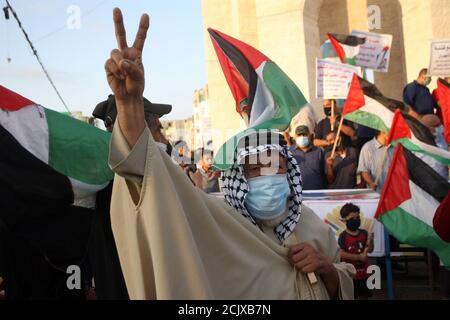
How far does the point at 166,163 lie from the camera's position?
5.92 feet

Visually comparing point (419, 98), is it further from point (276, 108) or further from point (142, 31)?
point (142, 31)

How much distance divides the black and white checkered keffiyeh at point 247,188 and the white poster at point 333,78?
4749 mm

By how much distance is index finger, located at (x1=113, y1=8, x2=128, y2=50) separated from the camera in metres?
1.66

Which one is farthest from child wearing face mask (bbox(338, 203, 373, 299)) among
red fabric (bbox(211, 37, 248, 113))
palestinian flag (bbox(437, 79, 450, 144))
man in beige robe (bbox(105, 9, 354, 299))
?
man in beige robe (bbox(105, 9, 354, 299))

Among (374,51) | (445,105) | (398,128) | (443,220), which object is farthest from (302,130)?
(443,220)

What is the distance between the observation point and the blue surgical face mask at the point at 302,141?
6.59m

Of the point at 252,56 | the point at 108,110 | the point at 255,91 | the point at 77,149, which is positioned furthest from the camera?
the point at 252,56

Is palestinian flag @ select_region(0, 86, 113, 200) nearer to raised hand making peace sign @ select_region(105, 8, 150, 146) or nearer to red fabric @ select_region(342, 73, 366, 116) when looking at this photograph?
raised hand making peace sign @ select_region(105, 8, 150, 146)

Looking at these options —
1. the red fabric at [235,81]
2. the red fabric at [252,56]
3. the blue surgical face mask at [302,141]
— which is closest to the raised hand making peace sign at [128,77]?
the red fabric at [235,81]

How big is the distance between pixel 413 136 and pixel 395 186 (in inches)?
26.5

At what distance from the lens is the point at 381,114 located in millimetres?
5953

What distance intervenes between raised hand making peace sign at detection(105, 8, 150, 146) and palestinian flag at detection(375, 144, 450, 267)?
370 centimetres

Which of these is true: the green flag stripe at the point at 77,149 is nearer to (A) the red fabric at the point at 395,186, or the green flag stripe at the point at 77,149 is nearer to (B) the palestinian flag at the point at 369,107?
(A) the red fabric at the point at 395,186

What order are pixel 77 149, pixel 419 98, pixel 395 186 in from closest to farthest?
pixel 77 149
pixel 395 186
pixel 419 98
